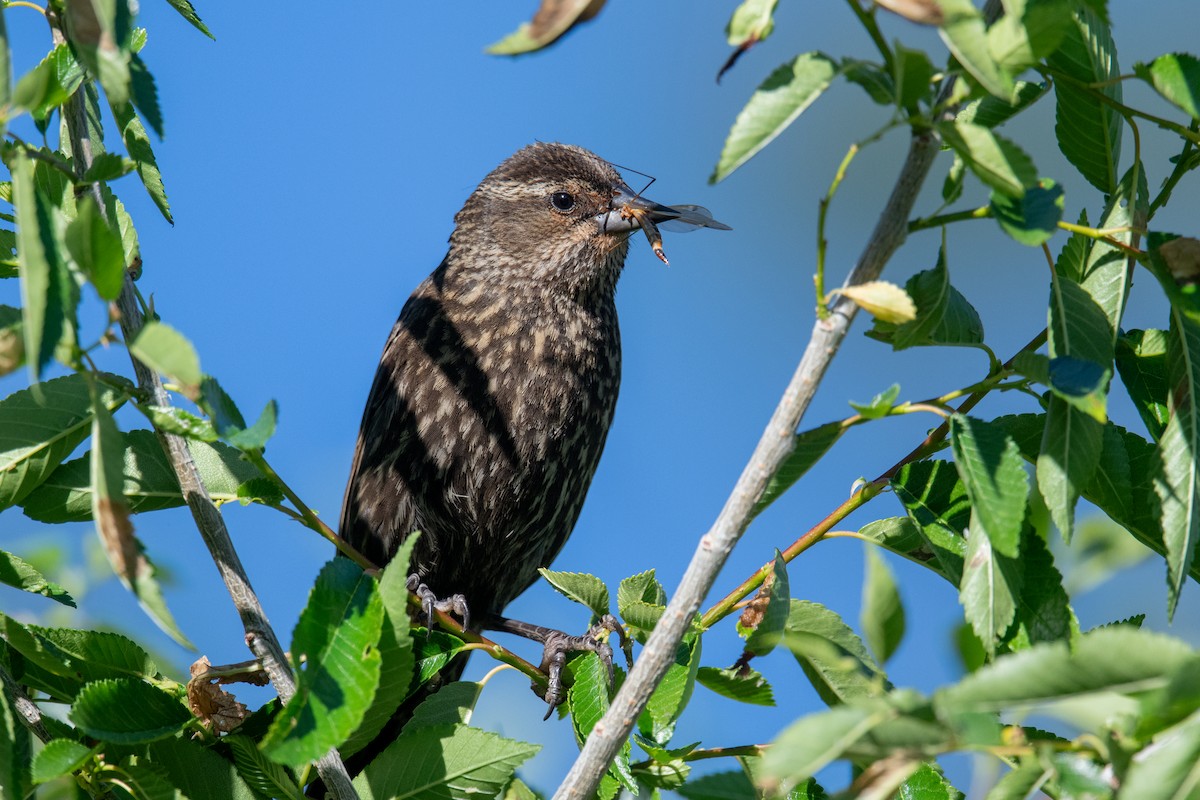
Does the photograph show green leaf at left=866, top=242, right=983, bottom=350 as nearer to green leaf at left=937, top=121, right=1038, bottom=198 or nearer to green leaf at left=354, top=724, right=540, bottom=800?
green leaf at left=937, top=121, right=1038, bottom=198

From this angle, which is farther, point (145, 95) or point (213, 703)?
point (213, 703)

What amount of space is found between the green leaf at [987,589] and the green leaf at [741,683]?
0.47m

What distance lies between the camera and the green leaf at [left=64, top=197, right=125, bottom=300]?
1.25 metres

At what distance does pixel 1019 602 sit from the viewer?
152 centimetres

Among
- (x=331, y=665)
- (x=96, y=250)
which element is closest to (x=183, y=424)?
(x=96, y=250)

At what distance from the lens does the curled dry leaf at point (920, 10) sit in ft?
3.73

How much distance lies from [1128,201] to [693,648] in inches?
33.1

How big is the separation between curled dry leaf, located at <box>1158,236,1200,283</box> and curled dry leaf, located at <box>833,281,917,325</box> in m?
0.33

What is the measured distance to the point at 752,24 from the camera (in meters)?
1.19

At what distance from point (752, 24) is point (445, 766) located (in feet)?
3.88

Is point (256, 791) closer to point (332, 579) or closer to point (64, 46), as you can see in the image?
point (332, 579)

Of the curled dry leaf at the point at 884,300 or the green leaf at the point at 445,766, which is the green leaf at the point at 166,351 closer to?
the curled dry leaf at the point at 884,300

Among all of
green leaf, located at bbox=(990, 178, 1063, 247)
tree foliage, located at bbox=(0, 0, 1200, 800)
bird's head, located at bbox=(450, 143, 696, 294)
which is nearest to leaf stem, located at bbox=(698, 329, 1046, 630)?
tree foliage, located at bbox=(0, 0, 1200, 800)

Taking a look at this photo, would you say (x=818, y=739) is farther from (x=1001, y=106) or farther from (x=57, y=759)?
(x=57, y=759)
